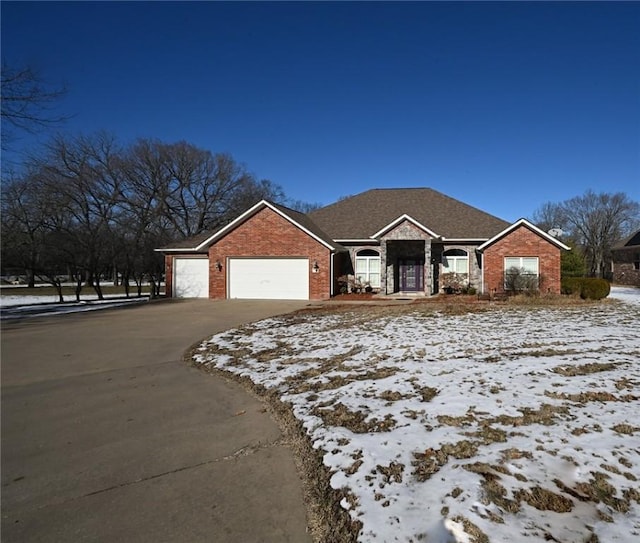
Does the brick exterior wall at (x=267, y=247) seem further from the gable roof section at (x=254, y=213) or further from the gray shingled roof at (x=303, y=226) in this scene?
the gray shingled roof at (x=303, y=226)

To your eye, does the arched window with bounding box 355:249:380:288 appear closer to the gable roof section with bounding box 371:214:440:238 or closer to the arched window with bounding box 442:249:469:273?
the gable roof section with bounding box 371:214:440:238

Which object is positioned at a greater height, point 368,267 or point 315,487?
point 368,267

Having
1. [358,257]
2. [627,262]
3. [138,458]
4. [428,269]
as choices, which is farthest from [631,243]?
[138,458]

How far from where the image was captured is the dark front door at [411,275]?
2284cm

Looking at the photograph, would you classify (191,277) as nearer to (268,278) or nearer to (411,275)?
(268,278)

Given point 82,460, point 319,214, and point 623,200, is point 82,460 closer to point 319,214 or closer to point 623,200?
point 319,214

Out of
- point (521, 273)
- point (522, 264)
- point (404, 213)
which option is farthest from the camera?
point (404, 213)

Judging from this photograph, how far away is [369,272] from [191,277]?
9.68m

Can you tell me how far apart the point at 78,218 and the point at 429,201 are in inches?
1098

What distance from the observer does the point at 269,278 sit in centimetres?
2106

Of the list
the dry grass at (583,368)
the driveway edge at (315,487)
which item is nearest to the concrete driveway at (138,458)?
the driveway edge at (315,487)

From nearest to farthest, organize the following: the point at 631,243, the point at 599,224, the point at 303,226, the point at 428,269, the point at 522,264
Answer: the point at 522,264, the point at 303,226, the point at 428,269, the point at 631,243, the point at 599,224

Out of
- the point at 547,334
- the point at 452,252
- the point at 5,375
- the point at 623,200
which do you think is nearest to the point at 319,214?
the point at 452,252

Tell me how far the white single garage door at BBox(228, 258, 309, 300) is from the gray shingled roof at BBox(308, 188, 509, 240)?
140 inches
